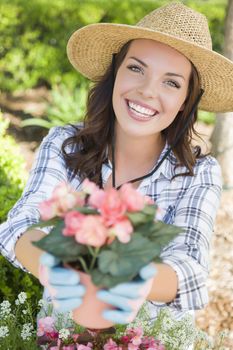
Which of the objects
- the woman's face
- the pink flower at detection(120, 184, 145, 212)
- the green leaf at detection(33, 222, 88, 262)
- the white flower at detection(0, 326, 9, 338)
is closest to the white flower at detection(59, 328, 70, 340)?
the white flower at detection(0, 326, 9, 338)

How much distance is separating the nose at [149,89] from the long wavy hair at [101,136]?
278 mm

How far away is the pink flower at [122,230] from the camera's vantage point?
110cm

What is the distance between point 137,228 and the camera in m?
1.18

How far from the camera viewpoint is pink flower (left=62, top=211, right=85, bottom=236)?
3.61 feet

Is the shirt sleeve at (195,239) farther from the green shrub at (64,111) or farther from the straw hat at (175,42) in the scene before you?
the green shrub at (64,111)

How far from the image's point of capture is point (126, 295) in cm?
118

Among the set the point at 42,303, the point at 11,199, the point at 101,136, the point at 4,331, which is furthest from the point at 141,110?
the point at 11,199

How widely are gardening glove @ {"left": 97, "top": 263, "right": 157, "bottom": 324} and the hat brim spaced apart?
3.27 ft

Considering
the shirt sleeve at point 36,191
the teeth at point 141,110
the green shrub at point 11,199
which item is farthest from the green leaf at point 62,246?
the green shrub at point 11,199

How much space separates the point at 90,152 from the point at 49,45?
4.83 meters

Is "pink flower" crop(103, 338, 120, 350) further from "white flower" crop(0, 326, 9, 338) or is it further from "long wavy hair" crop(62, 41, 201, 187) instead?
"long wavy hair" crop(62, 41, 201, 187)

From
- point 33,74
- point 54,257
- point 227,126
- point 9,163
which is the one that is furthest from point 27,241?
point 33,74

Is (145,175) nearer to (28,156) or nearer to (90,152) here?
(90,152)

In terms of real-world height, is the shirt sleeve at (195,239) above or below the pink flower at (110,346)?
above
